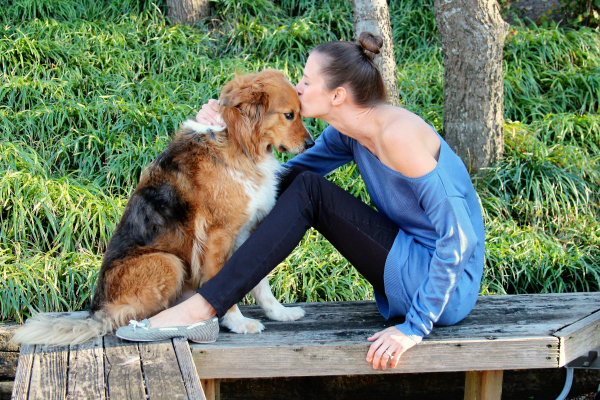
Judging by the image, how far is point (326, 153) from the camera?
9.62 ft

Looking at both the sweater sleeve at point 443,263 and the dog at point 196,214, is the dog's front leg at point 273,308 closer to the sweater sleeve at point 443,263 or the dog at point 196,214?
the dog at point 196,214

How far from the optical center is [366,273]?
2.49 m

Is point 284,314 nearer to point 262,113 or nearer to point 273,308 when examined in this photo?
point 273,308

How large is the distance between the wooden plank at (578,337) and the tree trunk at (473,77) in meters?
2.16

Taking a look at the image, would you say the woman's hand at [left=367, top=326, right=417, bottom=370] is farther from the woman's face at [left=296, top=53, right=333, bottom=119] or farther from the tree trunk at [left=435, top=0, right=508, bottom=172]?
the tree trunk at [left=435, top=0, right=508, bottom=172]

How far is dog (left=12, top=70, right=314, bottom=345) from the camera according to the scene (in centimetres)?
239

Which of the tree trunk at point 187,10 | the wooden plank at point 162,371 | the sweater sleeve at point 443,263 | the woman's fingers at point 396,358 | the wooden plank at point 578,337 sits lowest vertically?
the wooden plank at point 162,371

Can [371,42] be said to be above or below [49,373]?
above

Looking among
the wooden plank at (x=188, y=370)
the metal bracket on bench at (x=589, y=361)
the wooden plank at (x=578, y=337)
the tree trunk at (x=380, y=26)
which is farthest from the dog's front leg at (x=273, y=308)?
the tree trunk at (x=380, y=26)

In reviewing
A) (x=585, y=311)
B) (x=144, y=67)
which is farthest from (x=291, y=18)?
(x=585, y=311)

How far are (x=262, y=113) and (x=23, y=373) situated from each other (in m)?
1.56

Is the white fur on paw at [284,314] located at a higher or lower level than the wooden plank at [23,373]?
higher

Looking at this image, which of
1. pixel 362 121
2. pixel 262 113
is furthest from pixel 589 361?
pixel 262 113

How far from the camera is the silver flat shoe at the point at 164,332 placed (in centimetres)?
224
